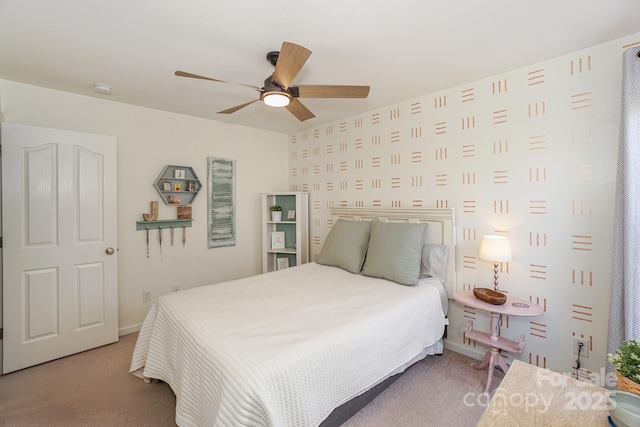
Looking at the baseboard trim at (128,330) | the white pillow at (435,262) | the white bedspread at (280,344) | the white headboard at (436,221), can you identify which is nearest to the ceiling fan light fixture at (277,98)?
the white bedspread at (280,344)

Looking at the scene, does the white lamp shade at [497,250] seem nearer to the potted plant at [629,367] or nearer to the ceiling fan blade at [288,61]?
the potted plant at [629,367]

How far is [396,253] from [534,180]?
120cm

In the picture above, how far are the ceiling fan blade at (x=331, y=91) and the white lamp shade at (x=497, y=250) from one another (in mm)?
1466

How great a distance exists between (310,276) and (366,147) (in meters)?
1.64

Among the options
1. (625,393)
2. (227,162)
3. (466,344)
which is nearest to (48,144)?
(227,162)

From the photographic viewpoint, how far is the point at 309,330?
159cm

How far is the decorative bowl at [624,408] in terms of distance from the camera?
32.7 inches

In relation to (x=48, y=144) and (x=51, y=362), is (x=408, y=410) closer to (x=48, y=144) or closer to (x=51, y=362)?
(x=51, y=362)

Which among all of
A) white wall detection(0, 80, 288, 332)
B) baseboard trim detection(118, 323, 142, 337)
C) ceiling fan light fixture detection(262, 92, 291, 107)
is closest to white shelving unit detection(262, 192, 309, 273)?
white wall detection(0, 80, 288, 332)

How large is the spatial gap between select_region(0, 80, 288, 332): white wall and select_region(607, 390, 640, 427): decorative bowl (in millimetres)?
3579

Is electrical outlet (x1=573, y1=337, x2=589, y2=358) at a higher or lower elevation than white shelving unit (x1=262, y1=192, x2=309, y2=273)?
lower

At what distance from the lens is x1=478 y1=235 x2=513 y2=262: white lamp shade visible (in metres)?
2.10

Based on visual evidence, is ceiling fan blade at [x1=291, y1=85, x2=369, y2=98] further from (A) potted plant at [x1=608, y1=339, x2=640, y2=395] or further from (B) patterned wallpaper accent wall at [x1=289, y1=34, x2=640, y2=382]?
(A) potted plant at [x1=608, y1=339, x2=640, y2=395]

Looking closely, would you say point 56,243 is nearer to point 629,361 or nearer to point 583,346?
point 629,361
